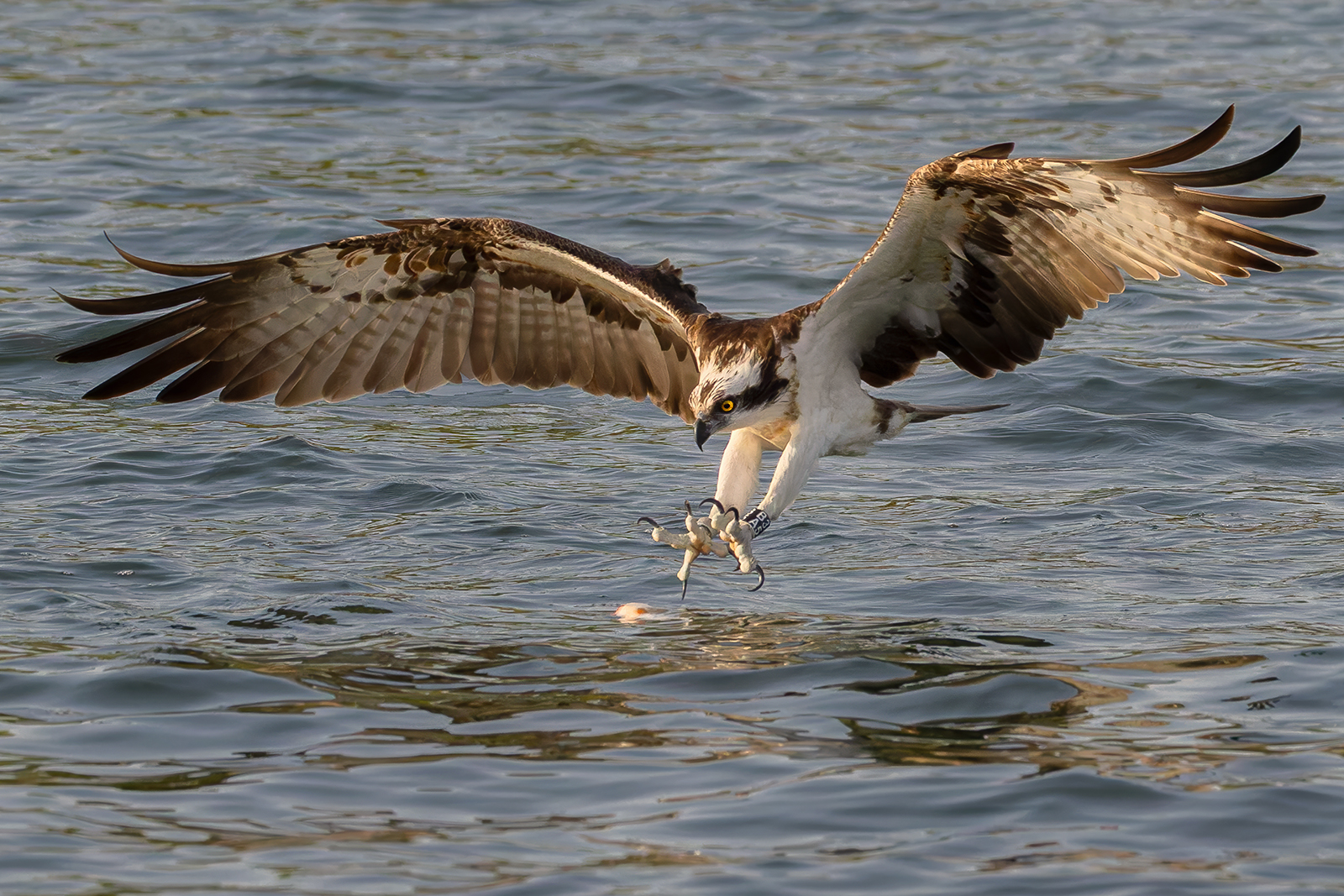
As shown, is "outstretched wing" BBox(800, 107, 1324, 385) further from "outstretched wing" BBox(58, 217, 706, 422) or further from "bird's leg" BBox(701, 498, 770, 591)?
"bird's leg" BBox(701, 498, 770, 591)

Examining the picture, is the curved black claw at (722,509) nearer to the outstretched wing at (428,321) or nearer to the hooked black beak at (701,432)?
the hooked black beak at (701,432)

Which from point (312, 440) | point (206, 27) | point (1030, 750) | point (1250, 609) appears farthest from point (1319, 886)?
point (206, 27)

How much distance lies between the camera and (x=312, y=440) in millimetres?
10648

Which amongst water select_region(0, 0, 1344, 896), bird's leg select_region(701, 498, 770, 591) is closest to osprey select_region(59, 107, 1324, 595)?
bird's leg select_region(701, 498, 770, 591)

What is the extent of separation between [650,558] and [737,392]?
1.43 meters

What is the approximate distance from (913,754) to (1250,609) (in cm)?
224

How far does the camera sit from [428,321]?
30.1 feet

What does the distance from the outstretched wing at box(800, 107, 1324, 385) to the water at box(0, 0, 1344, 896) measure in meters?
1.09

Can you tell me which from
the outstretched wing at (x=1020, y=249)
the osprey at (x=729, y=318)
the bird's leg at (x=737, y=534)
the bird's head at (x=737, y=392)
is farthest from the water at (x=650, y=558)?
the outstretched wing at (x=1020, y=249)

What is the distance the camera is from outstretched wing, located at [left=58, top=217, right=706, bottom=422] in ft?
27.9

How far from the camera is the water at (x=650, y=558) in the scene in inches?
225

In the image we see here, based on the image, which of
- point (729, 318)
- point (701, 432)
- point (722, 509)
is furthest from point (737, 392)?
point (729, 318)

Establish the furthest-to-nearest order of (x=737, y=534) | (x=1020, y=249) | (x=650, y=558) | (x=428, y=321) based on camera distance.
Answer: (x=428, y=321) → (x=650, y=558) → (x=1020, y=249) → (x=737, y=534)

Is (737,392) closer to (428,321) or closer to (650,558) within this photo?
(650,558)
